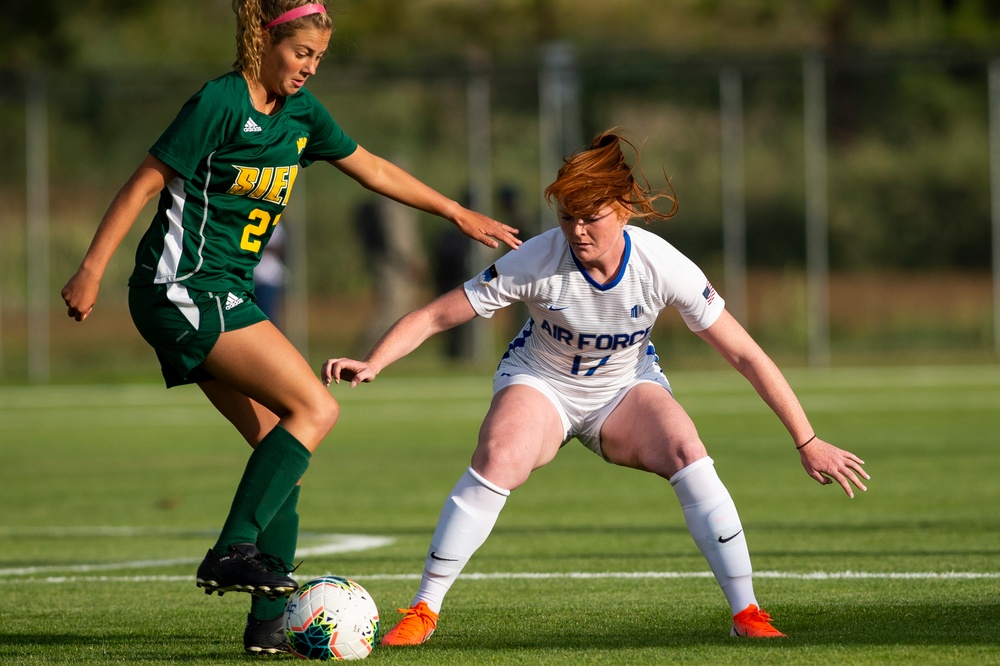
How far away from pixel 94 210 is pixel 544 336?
805 inches

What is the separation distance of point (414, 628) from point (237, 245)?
4.61 feet

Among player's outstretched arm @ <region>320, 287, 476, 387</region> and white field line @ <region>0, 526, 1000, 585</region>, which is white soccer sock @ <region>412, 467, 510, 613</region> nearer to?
player's outstretched arm @ <region>320, 287, 476, 387</region>

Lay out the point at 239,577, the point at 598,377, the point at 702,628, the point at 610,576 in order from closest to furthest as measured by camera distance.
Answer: the point at 239,577
the point at 702,628
the point at 598,377
the point at 610,576

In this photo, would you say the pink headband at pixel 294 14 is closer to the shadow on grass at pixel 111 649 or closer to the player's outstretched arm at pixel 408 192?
the player's outstretched arm at pixel 408 192

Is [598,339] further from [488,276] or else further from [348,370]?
[348,370]

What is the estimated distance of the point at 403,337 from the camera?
17.8 ft

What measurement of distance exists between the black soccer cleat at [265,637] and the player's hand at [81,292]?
1.22 meters

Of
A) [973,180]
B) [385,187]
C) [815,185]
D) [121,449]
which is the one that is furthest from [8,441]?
[973,180]

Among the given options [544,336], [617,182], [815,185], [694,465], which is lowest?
[694,465]

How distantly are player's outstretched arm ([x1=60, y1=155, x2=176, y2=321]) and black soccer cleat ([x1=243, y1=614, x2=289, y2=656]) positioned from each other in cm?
122

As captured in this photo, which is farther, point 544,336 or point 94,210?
point 94,210

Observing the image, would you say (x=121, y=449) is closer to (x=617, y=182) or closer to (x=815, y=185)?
(x=617, y=182)

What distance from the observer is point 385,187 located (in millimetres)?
5859

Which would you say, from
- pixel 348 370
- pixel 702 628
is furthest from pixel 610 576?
pixel 348 370
